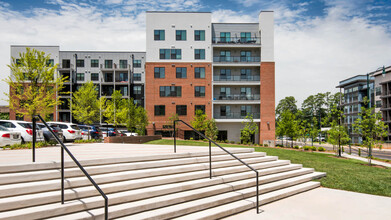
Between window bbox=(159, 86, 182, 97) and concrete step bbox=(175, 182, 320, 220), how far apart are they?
34638 millimetres

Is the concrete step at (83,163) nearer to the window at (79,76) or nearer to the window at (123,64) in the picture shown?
the window at (123,64)

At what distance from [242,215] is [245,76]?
3901 centimetres

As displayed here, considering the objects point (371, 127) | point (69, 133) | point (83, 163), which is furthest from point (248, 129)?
point (83, 163)

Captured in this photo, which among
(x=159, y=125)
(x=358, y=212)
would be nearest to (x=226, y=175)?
(x=358, y=212)

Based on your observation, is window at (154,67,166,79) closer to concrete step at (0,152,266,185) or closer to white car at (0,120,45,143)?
white car at (0,120,45,143)

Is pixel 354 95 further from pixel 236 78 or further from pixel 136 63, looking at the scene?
pixel 136 63

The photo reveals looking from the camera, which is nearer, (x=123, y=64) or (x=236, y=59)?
(x=236, y=59)

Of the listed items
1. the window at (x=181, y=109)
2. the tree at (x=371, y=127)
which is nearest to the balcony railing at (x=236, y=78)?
the window at (x=181, y=109)

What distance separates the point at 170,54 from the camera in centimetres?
4259

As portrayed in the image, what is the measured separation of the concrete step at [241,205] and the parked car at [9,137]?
10796 mm

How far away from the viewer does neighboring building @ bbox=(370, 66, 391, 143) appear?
5803 centimetres

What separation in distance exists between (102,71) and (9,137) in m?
47.4

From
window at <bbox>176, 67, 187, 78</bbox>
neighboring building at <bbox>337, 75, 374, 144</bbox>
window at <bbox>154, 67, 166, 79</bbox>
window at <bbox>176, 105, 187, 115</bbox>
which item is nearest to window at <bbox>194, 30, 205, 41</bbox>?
window at <bbox>176, 67, 187, 78</bbox>

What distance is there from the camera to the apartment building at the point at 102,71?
56344 millimetres
